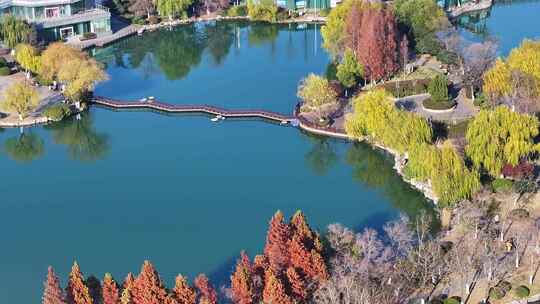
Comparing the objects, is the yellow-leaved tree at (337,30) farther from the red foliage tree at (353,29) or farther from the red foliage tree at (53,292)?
the red foliage tree at (53,292)

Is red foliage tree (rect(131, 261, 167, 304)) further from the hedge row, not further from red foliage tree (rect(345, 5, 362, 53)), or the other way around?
red foliage tree (rect(345, 5, 362, 53))

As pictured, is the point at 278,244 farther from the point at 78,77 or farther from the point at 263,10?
the point at 263,10

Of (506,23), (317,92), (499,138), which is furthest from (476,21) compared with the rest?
(499,138)

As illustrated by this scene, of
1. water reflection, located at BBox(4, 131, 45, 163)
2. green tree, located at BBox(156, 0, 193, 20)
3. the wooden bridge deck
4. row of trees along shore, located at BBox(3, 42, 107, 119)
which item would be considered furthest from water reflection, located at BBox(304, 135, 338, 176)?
green tree, located at BBox(156, 0, 193, 20)

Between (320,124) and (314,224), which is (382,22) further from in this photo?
(314,224)

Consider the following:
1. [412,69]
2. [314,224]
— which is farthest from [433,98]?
[314,224]

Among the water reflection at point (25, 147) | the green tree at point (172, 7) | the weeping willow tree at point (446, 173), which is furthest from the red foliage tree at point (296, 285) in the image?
the green tree at point (172, 7)
